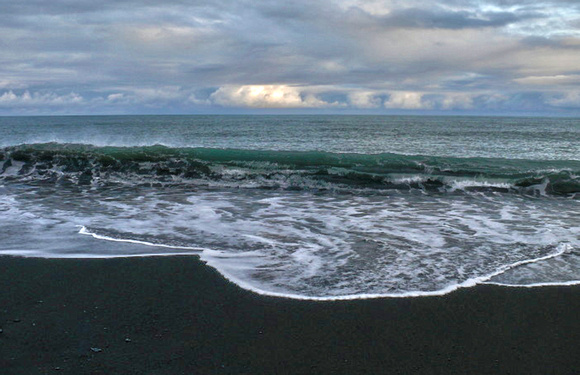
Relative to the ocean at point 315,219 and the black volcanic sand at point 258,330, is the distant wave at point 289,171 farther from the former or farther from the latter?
the black volcanic sand at point 258,330

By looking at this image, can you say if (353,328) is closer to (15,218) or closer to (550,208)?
(15,218)

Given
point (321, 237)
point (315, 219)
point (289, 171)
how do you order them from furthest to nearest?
point (289, 171)
point (315, 219)
point (321, 237)

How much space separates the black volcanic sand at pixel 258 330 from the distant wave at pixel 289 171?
8212 mm

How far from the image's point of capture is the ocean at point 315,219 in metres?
5.27

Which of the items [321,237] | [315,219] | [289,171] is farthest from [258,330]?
[289,171]

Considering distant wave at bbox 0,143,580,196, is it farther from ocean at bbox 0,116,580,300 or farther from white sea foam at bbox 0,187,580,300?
white sea foam at bbox 0,187,580,300

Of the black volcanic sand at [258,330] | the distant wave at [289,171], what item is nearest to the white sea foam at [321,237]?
the black volcanic sand at [258,330]

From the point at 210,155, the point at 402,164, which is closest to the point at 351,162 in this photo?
the point at 402,164

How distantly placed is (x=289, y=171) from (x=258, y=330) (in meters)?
11.0

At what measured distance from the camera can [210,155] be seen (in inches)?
701

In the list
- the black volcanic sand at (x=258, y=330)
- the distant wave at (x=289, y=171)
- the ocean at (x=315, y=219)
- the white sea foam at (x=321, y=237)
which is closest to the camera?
the black volcanic sand at (x=258, y=330)

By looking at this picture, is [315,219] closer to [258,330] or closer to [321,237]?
[321,237]

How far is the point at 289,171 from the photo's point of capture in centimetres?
1466

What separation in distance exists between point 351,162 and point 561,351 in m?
13.0
